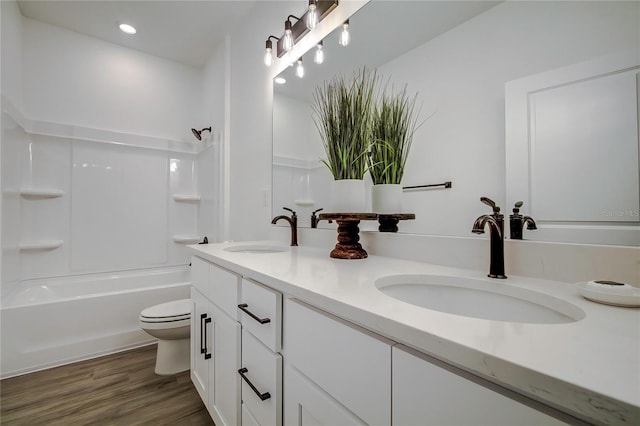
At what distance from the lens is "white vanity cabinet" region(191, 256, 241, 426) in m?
1.04

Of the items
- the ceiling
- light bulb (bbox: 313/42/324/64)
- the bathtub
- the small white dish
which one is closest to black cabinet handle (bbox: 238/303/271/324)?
the small white dish

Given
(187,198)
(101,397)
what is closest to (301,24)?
(187,198)

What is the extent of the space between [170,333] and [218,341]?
924 millimetres

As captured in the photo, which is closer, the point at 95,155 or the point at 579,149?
the point at 579,149

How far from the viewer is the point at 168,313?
192cm

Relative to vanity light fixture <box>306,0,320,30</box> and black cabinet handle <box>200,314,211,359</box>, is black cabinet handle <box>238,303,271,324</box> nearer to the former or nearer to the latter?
black cabinet handle <box>200,314,211,359</box>

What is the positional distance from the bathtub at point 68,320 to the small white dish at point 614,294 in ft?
9.14

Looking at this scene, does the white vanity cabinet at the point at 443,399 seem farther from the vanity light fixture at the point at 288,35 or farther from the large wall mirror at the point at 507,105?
the vanity light fixture at the point at 288,35

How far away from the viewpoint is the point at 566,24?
0.72 metres

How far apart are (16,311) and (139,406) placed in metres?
1.15

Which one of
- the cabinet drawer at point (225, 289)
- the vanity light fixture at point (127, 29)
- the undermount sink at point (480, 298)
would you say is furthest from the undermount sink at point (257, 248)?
the vanity light fixture at point (127, 29)

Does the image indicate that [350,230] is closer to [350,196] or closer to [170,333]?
[350,196]

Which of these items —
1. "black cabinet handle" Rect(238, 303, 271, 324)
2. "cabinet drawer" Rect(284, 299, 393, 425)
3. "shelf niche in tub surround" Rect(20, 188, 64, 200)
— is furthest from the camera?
"shelf niche in tub surround" Rect(20, 188, 64, 200)

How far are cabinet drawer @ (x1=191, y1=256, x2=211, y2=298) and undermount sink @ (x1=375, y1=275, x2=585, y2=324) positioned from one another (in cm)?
95
